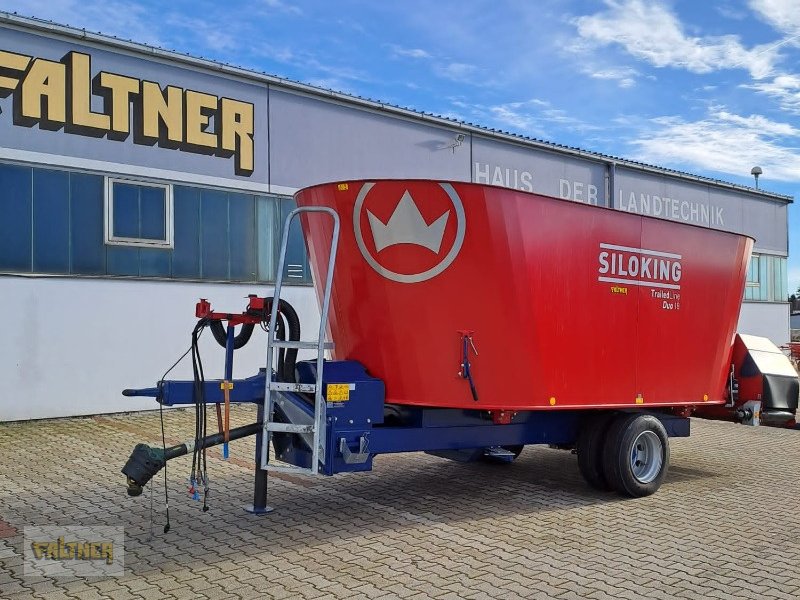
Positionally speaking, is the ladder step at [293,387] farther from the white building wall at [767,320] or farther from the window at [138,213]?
the white building wall at [767,320]

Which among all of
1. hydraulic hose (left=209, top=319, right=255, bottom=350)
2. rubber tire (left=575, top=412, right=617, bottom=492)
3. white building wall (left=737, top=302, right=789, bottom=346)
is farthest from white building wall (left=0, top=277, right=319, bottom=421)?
white building wall (left=737, top=302, right=789, bottom=346)

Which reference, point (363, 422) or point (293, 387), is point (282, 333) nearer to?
point (293, 387)

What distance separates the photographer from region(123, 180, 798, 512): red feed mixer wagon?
6113 mm

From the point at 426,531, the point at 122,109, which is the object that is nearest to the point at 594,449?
the point at 426,531

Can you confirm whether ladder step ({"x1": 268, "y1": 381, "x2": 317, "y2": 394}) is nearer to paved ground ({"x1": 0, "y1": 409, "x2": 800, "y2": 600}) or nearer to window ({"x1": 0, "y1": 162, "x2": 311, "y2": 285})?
paved ground ({"x1": 0, "y1": 409, "x2": 800, "y2": 600})

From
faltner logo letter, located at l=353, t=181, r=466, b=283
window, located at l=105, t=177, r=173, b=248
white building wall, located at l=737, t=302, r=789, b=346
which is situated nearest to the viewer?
faltner logo letter, located at l=353, t=181, r=466, b=283

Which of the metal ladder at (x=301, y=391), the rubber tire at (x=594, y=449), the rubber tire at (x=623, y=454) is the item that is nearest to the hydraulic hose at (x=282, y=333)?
the metal ladder at (x=301, y=391)

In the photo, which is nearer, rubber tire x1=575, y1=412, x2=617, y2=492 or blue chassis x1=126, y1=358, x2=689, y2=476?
blue chassis x1=126, y1=358, x2=689, y2=476

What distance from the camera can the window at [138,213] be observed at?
480 inches

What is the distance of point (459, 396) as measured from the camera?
6355 mm

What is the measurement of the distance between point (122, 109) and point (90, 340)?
3678mm

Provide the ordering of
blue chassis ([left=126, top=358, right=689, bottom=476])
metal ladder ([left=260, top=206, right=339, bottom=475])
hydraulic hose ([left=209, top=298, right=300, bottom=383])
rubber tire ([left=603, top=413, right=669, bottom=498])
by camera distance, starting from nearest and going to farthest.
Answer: metal ladder ([left=260, top=206, right=339, bottom=475]), blue chassis ([left=126, top=358, right=689, bottom=476]), hydraulic hose ([left=209, top=298, right=300, bottom=383]), rubber tire ([left=603, top=413, right=669, bottom=498])

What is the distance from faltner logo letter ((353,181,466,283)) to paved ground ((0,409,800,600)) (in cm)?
215

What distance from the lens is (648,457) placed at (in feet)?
25.2
